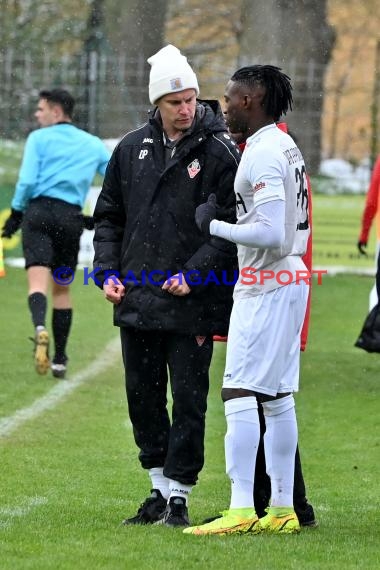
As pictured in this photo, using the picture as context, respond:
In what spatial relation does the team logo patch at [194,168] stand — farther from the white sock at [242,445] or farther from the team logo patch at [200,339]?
the white sock at [242,445]

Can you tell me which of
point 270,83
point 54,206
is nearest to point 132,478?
point 270,83

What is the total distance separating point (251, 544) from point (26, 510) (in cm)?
125

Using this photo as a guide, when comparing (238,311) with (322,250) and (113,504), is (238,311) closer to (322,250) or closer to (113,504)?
(113,504)

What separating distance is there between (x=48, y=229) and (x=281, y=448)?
18.1 ft

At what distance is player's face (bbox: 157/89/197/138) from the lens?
6.04 metres

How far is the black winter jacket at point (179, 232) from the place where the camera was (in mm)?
6012

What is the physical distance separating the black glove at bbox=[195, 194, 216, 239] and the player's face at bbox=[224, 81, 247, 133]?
310mm

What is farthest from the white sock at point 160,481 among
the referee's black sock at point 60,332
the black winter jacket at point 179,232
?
the referee's black sock at point 60,332

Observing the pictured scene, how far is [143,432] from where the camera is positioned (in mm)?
6266

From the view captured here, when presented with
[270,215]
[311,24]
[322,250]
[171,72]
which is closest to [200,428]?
[270,215]

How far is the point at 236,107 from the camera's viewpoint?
577 cm

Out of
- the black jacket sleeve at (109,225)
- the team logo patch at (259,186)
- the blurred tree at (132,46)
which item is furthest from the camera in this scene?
the blurred tree at (132,46)

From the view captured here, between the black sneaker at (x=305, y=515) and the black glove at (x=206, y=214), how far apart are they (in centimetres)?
125

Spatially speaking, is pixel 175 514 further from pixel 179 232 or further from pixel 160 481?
pixel 179 232
